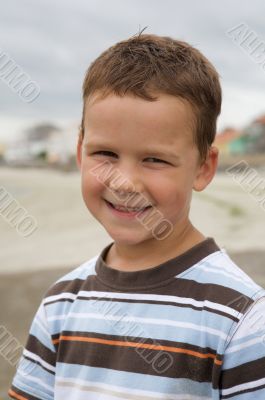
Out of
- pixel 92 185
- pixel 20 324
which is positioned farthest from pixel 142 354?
pixel 20 324

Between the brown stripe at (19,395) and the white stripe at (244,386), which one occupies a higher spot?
the white stripe at (244,386)

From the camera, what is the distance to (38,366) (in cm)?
160

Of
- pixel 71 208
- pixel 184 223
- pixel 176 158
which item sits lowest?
pixel 184 223

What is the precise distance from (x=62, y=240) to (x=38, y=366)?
774cm

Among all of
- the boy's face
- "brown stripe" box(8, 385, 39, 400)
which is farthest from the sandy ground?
the boy's face

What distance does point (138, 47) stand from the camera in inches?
58.9

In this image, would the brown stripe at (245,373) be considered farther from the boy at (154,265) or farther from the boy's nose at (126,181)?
the boy's nose at (126,181)

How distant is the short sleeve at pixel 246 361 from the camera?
127 centimetres

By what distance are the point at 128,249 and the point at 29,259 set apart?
5.96 meters

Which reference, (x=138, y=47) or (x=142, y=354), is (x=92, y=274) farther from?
(x=138, y=47)

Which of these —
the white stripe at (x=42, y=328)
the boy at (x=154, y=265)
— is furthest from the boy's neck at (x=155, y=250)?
the white stripe at (x=42, y=328)

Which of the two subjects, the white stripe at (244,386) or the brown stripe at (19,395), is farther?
the brown stripe at (19,395)

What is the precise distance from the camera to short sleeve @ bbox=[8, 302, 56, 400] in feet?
5.16

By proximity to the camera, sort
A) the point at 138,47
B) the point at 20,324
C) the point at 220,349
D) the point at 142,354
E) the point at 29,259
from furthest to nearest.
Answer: the point at 29,259
the point at 20,324
the point at 138,47
the point at 142,354
the point at 220,349
